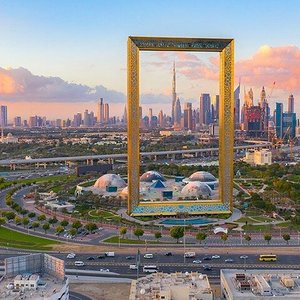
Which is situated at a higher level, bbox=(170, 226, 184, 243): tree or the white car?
bbox=(170, 226, 184, 243): tree

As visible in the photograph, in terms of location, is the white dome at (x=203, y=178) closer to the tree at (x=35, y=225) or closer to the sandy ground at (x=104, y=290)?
the tree at (x=35, y=225)

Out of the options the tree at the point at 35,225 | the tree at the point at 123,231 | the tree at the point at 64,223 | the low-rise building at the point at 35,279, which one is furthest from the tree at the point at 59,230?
the low-rise building at the point at 35,279

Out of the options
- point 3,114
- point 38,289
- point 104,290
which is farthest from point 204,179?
point 3,114

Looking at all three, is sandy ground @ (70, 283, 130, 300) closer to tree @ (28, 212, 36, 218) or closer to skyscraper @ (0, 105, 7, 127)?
tree @ (28, 212, 36, 218)

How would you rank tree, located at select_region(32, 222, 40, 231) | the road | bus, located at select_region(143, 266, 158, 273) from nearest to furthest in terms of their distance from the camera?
bus, located at select_region(143, 266, 158, 273) < the road < tree, located at select_region(32, 222, 40, 231)

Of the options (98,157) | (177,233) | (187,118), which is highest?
(187,118)

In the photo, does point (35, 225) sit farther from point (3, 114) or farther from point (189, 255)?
point (3, 114)

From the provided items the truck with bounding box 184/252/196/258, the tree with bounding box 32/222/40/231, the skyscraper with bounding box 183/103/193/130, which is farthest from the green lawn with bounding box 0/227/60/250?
the skyscraper with bounding box 183/103/193/130
